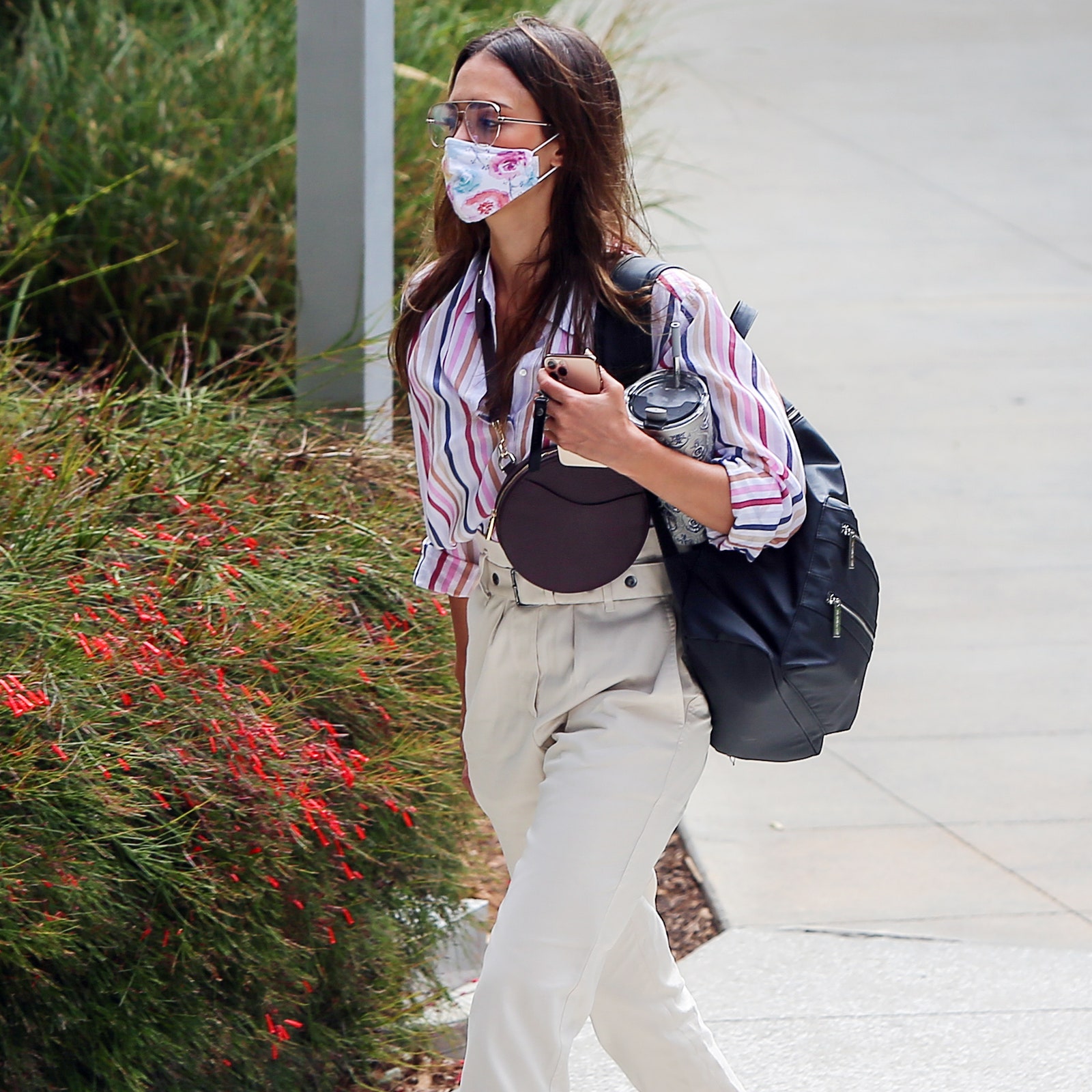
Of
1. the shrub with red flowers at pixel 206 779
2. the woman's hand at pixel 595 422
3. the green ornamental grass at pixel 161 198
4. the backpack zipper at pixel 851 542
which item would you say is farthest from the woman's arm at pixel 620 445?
the green ornamental grass at pixel 161 198

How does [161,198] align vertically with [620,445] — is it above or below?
below

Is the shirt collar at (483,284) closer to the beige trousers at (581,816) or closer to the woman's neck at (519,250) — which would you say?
the woman's neck at (519,250)

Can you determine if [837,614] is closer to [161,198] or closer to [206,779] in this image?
[206,779]

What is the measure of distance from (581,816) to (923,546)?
4.39 meters

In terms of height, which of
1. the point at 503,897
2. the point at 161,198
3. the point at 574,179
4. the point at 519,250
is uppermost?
the point at 574,179

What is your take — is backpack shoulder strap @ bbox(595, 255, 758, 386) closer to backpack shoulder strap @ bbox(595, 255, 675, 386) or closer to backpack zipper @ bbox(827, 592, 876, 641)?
backpack shoulder strap @ bbox(595, 255, 675, 386)

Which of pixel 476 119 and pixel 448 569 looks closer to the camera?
pixel 476 119

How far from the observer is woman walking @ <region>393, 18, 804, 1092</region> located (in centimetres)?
234

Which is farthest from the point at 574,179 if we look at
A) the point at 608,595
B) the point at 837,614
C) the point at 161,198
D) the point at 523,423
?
the point at 161,198

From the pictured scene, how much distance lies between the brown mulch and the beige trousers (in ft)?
2.61

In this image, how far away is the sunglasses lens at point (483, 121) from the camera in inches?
99.0

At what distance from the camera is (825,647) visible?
2.44m

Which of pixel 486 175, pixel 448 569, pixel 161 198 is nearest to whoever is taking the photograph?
pixel 486 175

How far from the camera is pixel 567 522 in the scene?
240cm
